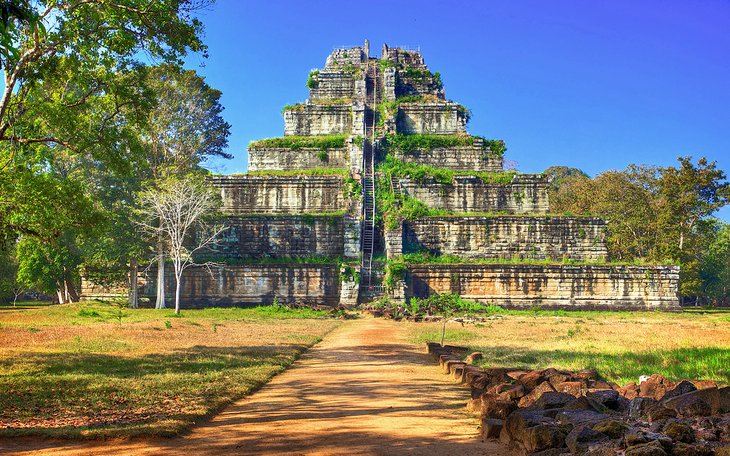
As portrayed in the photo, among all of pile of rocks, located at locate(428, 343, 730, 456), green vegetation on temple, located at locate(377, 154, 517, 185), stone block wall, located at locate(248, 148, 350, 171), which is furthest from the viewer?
stone block wall, located at locate(248, 148, 350, 171)

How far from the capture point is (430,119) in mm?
38312

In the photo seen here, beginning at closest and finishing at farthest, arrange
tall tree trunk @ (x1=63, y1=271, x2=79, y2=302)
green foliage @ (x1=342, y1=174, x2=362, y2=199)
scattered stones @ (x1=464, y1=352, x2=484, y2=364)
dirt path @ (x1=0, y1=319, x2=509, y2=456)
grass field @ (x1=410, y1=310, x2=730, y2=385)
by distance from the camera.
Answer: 1. dirt path @ (x1=0, y1=319, x2=509, y2=456)
2. grass field @ (x1=410, y1=310, x2=730, y2=385)
3. scattered stones @ (x1=464, y1=352, x2=484, y2=364)
4. green foliage @ (x1=342, y1=174, x2=362, y2=199)
5. tall tree trunk @ (x1=63, y1=271, x2=79, y2=302)

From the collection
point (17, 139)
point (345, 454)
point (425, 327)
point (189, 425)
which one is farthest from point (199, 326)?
point (345, 454)

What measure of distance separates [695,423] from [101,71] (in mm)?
12099

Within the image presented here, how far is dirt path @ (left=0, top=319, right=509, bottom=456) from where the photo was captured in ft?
20.2

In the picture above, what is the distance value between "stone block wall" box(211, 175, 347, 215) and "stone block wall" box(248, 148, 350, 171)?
293 cm

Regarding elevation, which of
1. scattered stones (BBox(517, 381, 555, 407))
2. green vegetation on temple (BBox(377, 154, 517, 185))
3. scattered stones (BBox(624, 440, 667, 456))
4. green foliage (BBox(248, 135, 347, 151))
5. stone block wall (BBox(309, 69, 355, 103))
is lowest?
scattered stones (BBox(517, 381, 555, 407))

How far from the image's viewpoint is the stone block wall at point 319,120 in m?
38.3

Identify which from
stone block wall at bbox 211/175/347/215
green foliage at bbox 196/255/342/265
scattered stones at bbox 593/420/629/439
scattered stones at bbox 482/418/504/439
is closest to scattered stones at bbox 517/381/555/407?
scattered stones at bbox 482/418/504/439

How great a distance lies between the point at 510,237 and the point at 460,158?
21.2 feet

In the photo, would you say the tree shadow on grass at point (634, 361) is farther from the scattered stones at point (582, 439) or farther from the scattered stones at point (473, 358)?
the scattered stones at point (582, 439)

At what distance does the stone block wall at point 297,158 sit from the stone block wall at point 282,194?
9.61 feet

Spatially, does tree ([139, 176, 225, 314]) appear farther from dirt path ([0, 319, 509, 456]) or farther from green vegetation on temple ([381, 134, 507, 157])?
dirt path ([0, 319, 509, 456])

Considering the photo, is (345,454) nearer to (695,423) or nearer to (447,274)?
(695,423)
